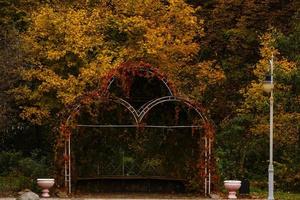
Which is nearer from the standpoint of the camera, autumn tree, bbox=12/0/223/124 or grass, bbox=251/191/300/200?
grass, bbox=251/191/300/200

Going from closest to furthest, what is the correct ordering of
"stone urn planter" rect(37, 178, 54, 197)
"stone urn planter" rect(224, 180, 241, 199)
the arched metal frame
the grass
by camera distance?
"stone urn planter" rect(37, 178, 54, 197) → "stone urn planter" rect(224, 180, 241, 199) → the grass → the arched metal frame

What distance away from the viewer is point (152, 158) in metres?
33.6

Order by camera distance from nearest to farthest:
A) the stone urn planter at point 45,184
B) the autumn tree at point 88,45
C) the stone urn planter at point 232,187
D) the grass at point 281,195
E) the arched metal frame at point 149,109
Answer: the stone urn planter at point 45,184, the stone urn planter at point 232,187, the grass at point 281,195, the arched metal frame at point 149,109, the autumn tree at point 88,45

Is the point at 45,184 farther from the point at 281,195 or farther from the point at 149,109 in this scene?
the point at 281,195

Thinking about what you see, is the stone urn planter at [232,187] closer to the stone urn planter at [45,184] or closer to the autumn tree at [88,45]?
the stone urn planter at [45,184]

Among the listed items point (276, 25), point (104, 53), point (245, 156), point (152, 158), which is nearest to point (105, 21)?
point (104, 53)

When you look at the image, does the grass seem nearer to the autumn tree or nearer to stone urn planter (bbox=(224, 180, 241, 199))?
stone urn planter (bbox=(224, 180, 241, 199))

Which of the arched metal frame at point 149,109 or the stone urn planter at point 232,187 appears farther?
the arched metal frame at point 149,109

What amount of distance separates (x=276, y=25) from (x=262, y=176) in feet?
36.7

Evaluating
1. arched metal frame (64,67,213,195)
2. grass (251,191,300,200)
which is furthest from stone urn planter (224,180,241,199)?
grass (251,191,300,200)

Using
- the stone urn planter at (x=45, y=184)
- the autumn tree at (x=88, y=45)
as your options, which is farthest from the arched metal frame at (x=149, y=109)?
the autumn tree at (x=88, y=45)

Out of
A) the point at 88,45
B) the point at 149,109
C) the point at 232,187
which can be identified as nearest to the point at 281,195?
the point at 232,187

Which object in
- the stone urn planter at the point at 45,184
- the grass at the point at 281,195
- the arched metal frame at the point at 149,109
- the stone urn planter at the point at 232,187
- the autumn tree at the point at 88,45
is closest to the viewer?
the stone urn planter at the point at 45,184

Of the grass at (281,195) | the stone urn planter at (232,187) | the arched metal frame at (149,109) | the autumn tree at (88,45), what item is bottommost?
the grass at (281,195)
